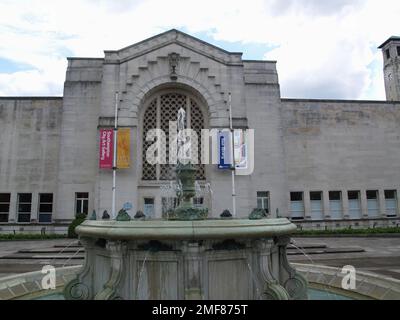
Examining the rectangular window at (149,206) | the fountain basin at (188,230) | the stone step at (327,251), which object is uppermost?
the rectangular window at (149,206)

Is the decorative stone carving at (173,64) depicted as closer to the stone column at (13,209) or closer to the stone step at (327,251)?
the stone step at (327,251)

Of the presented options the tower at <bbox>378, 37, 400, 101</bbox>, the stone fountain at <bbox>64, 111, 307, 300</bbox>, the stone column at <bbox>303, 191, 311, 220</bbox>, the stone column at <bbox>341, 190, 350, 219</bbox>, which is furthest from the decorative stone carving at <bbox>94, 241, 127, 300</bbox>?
the tower at <bbox>378, 37, 400, 101</bbox>

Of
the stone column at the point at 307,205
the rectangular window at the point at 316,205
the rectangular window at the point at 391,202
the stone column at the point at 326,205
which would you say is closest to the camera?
the stone column at the point at 307,205

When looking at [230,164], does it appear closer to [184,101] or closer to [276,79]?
[184,101]

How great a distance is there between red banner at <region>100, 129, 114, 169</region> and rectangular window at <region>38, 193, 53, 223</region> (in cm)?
781

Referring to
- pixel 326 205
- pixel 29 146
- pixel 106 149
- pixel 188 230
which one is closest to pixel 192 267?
pixel 188 230

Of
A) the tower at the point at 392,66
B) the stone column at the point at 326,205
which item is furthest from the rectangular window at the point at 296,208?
the tower at the point at 392,66

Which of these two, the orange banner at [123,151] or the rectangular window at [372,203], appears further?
the rectangular window at [372,203]

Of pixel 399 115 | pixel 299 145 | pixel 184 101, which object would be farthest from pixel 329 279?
pixel 399 115

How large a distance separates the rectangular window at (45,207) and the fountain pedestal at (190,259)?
2916 centimetres

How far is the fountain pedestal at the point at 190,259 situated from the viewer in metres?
5.13

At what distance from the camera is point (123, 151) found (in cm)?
2847

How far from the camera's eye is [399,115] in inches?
1470

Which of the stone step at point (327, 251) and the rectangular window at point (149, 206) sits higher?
the rectangular window at point (149, 206)
